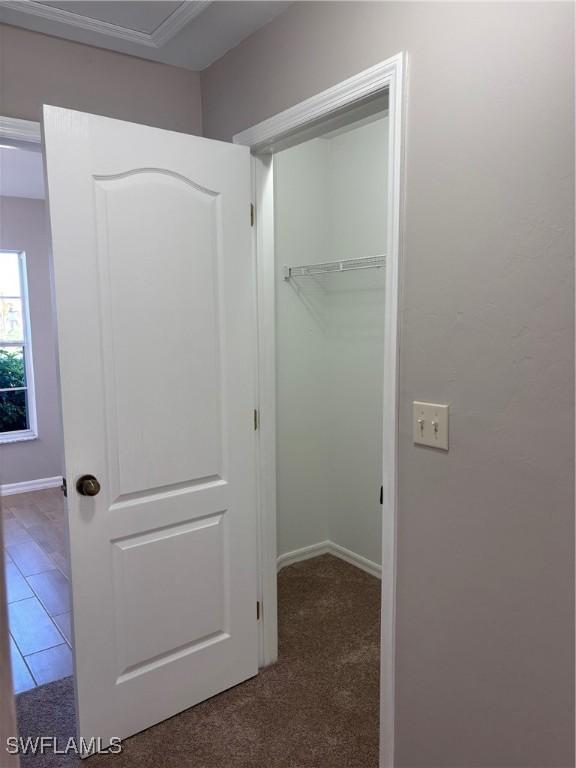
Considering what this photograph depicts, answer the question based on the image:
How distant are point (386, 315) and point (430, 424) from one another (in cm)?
34

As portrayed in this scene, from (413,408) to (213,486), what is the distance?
900mm

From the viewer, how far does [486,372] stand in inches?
52.8

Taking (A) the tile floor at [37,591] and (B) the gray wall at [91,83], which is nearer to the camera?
(B) the gray wall at [91,83]

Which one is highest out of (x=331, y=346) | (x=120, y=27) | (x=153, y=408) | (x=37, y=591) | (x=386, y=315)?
(x=120, y=27)

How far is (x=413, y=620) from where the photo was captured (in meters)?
1.58

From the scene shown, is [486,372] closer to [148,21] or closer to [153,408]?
[153,408]

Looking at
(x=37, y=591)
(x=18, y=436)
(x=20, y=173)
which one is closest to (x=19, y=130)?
(x=37, y=591)

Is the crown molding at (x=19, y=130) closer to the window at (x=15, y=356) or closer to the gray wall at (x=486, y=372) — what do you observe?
the gray wall at (x=486, y=372)

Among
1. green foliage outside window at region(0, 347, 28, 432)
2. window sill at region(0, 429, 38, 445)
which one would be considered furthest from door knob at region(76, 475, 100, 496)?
green foliage outside window at region(0, 347, 28, 432)

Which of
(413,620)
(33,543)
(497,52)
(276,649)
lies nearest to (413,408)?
(413,620)

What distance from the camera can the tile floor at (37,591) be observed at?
2391 mm

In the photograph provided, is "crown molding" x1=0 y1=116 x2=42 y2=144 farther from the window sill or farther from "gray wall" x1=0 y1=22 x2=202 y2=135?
the window sill

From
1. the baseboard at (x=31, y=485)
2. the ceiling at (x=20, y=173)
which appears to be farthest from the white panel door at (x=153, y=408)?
the baseboard at (x=31, y=485)

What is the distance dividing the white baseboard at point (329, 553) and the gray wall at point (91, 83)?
234 cm
